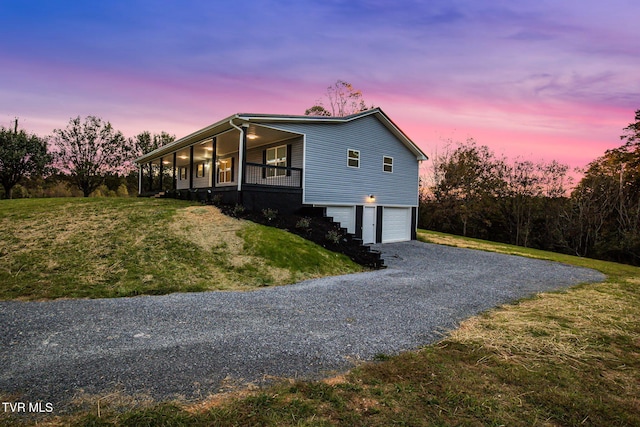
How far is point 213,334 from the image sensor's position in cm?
445

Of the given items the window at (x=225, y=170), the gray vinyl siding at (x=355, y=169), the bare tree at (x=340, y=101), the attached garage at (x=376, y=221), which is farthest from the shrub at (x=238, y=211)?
the bare tree at (x=340, y=101)

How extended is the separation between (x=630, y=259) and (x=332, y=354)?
32.9m

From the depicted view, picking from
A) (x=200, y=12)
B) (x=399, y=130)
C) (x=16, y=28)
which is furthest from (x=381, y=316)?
(x=16, y=28)

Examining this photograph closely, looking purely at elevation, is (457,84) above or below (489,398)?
above

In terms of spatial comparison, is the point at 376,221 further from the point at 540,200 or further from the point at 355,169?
the point at 540,200

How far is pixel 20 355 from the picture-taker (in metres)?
3.66

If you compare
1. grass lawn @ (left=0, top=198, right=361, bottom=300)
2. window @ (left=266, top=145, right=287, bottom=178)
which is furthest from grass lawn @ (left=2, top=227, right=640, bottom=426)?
window @ (left=266, top=145, right=287, bottom=178)

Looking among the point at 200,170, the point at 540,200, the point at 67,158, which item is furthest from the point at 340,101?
the point at 67,158

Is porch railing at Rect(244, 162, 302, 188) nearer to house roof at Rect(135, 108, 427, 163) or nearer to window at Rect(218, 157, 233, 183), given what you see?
house roof at Rect(135, 108, 427, 163)

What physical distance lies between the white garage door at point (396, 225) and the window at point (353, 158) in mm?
3397

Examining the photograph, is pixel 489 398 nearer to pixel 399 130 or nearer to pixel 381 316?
pixel 381 316

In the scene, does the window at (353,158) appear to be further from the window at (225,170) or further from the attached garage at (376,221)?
the window at (225,170)

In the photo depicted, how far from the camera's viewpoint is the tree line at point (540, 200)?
87.0 feet

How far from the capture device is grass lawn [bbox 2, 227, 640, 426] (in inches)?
102
